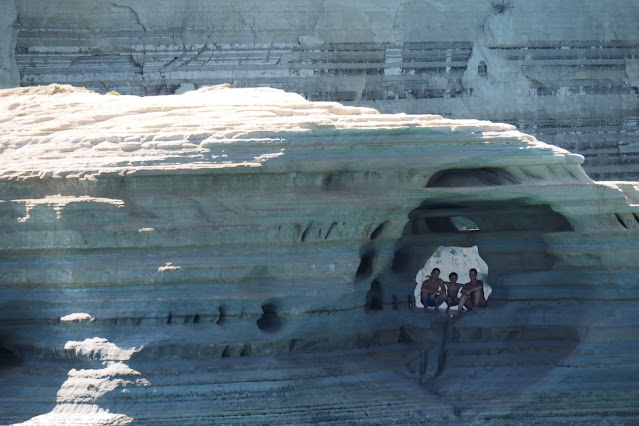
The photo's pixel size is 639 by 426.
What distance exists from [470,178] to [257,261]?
5.43 ft

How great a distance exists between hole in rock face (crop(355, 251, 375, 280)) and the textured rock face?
5.58 meters

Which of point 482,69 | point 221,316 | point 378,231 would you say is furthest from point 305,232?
point 482,69

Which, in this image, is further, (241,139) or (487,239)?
(487,239)

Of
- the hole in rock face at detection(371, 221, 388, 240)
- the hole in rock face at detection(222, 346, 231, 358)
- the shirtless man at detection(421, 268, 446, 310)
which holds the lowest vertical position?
the hole in rock face at detection(222, 346, 231, 358)

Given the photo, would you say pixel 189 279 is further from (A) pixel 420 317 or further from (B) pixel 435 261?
(B) pixel 435 261

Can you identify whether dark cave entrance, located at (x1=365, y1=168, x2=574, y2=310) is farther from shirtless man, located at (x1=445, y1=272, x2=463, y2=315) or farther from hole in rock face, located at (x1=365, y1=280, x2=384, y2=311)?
shirtless man, located at (x1=445, y1=272, x2=463, y2=315)

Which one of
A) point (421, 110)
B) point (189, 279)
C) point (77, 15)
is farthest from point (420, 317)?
point (77, 15)

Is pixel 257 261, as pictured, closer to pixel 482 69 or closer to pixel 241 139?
pixel 241 139

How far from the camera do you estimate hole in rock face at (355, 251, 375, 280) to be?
7525 mm

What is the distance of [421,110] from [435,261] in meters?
2.08

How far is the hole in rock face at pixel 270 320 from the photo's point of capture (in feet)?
23.8

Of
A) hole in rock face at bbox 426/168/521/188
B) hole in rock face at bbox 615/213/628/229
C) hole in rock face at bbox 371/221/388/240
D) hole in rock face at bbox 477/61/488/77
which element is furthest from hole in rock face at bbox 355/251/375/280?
hole in rock face at bbox 477/61/488/77

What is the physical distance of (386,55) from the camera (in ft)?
42.8

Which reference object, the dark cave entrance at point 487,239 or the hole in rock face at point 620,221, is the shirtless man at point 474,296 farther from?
the hole in rock face at point 620,221
